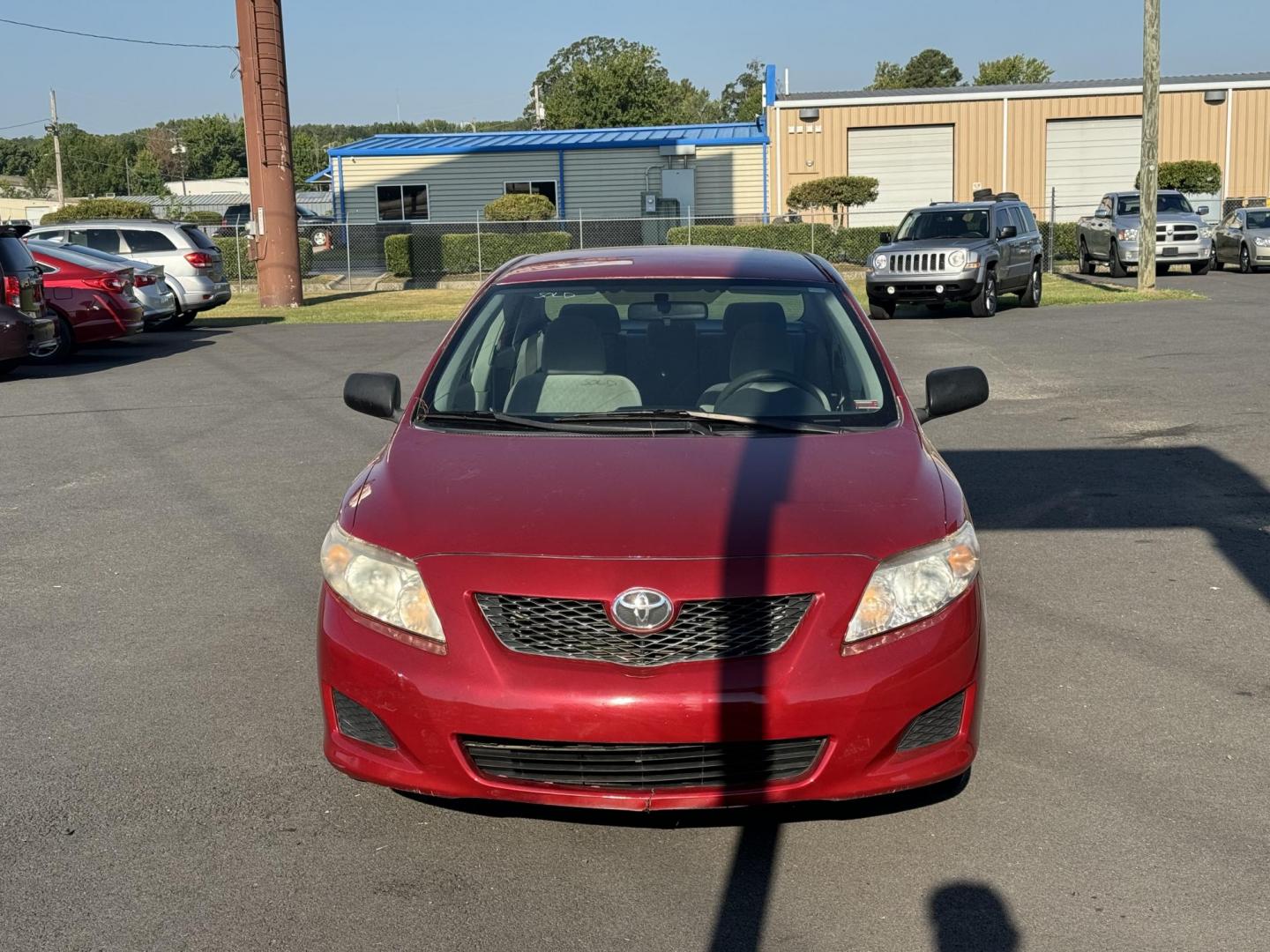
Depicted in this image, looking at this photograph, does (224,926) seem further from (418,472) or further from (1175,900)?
(1175,900)

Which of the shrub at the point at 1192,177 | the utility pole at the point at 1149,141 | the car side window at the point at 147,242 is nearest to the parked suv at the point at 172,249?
the car side window at the point at 147,242

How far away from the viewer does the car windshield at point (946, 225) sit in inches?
922

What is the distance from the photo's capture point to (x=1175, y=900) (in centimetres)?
363

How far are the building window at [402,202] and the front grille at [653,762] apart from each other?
4365 centimetres

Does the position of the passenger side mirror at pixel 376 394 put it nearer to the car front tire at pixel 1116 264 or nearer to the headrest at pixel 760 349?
the headrest at pixel 760 349

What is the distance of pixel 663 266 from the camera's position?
5.88m

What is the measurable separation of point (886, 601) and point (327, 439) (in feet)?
26.4

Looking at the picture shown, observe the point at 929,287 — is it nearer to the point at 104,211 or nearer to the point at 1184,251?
the point at 1184,251

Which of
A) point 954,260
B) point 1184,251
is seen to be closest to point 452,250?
point 1184,251

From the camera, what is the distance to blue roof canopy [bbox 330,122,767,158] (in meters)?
44.4

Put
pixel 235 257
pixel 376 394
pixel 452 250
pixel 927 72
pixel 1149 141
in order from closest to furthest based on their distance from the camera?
pixel 376 394 < pixel 1149 141 < pixel 235 257 < pixel 452 250 < pixel 927 72

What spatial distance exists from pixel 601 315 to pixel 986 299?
18.2 metres

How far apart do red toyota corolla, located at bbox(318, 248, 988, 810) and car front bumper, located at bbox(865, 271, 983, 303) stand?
60.6 feet

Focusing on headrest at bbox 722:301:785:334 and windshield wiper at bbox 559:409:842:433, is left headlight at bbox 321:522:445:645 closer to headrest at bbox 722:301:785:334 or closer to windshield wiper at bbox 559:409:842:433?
windshield wiper at bbox 559:409:842:433
